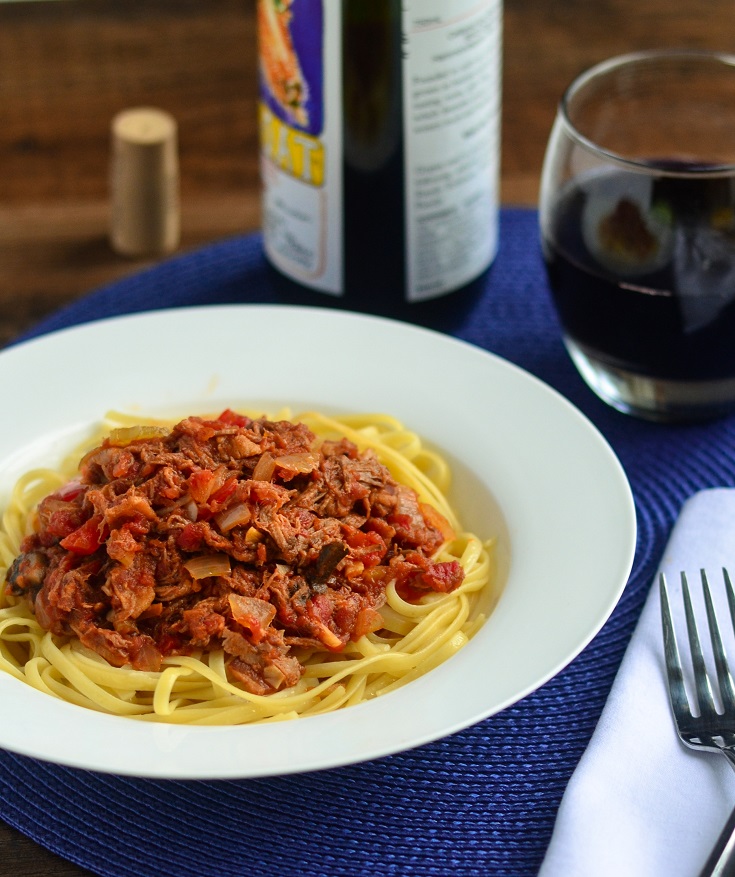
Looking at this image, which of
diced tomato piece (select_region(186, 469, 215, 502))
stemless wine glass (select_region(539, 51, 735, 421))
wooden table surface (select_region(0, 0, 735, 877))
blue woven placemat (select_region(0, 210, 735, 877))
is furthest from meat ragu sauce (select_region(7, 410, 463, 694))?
wooden table surface (select_region(0, 0, 735, 877))

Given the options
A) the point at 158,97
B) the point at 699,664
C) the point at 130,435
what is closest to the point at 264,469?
the point at 130,435

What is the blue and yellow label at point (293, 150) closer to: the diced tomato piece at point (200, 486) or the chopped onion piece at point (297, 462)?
the chopped onion piece at point (297, 462)

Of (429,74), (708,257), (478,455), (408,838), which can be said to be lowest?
(408,838)

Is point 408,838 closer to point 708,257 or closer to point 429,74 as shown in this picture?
point 708,257

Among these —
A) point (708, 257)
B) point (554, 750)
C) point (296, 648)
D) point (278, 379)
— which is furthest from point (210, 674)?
point (708, 257)

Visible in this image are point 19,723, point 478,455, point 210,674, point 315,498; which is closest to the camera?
point 19,723

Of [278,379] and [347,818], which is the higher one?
[278,379]

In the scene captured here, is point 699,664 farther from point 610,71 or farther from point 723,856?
point 610,71
